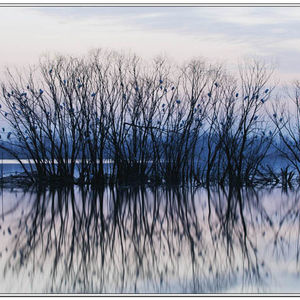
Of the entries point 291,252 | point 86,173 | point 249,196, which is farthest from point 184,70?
point 291,252

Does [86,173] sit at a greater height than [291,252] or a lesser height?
greater

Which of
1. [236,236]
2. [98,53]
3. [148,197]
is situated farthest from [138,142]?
[236,236]

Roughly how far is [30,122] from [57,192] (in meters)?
1.92

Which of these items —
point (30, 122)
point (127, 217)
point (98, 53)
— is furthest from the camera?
point (98, 53)

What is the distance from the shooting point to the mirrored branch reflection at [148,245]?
364 cm

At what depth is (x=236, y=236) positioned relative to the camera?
535cm

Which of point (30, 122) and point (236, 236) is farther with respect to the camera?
point (30, 122)

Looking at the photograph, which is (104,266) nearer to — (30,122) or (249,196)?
(249,196)

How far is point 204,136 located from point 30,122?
13.3 ft

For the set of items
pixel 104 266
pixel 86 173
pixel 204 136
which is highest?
pixel 204 136

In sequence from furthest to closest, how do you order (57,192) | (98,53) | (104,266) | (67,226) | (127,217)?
1. (98,53)
2. (57,192)
3. (127,217)
4. (67,226)
5. (104,266)

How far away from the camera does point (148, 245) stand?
193 inches

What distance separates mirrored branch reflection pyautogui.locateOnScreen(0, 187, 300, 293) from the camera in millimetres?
3645

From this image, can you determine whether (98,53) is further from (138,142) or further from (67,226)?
(67,226)
